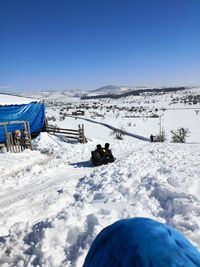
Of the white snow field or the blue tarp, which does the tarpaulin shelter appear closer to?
the blue tarp

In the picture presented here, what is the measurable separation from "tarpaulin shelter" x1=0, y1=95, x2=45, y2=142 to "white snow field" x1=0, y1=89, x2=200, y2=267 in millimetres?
5613

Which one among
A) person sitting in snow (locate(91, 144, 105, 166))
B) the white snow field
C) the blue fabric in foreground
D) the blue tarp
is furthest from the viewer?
the blue tarp

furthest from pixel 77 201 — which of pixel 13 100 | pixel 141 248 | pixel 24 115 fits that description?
pixel 13 100

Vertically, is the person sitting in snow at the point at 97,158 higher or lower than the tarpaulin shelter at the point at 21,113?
lower

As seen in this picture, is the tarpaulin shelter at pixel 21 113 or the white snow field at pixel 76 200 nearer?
the white snow field at pixel 76 200

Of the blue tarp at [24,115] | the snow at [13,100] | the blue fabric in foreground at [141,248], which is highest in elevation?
the snow at [13,100]

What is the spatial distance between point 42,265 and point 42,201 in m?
4.18

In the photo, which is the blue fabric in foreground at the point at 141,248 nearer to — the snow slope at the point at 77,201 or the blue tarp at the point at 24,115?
the snow slope at the point at 77,201

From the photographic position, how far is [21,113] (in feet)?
68.3

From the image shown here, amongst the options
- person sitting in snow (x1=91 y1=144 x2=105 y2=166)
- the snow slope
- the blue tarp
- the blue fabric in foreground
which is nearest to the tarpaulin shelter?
the blue tarp

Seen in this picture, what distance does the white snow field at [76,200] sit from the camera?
464 centimetres

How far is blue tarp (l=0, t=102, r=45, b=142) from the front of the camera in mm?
19484

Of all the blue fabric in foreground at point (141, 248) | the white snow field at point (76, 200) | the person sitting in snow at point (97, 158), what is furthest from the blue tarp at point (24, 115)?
the blue fabric in foreground at point (141, 248)

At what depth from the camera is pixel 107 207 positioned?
6039 millimetres
